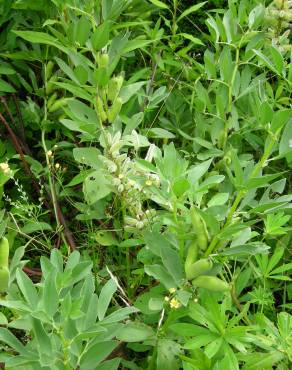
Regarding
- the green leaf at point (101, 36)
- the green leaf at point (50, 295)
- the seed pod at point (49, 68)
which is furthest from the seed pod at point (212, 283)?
the seed pod at point (49, 68)

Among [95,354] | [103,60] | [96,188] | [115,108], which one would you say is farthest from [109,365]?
[103,60]

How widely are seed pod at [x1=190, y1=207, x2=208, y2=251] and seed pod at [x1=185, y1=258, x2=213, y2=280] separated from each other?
3 cm

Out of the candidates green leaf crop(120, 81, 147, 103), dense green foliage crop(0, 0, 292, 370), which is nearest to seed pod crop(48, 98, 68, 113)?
dense green foliage crop(0, 0, 292, 370)

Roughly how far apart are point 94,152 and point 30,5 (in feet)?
2.15

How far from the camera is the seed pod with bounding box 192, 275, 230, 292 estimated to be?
1.10m

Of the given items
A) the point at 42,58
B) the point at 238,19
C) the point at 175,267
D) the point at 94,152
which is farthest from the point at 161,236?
the point at 42,58

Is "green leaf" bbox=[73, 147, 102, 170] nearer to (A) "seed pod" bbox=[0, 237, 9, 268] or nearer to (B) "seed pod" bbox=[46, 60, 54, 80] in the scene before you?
(A) "seed pod" bbox=[0, 237, 9, 268]

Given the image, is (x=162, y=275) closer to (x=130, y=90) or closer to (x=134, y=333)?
(x=134, y=333)

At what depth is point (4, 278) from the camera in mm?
1189

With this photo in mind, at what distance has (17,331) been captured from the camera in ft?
5.02

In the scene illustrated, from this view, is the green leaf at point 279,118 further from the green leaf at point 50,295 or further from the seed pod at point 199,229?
the green leaf at point 50,295

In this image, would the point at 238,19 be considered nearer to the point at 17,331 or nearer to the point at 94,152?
the point at 94,152

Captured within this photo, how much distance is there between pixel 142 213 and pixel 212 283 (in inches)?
11.1

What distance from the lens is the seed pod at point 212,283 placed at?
1.10 meters
